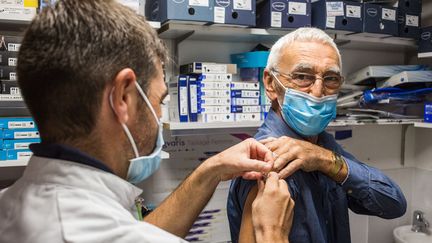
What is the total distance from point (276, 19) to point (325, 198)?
942 millimetres

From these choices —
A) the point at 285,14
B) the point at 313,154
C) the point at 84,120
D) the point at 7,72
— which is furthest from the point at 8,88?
the point at 285,14

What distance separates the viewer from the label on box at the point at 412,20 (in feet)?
6.95

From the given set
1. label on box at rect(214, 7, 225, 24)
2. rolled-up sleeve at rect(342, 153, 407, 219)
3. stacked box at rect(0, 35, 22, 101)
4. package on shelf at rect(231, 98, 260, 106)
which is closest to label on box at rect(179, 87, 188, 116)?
package on shelf at rect(231, 98, 260, 106)

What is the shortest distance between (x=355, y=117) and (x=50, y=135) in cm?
178

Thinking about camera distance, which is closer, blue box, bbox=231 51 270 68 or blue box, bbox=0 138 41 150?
blue box, bbox=0 138 41 150

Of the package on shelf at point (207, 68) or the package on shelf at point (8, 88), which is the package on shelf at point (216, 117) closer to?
the package on shelf at point (207, 68)

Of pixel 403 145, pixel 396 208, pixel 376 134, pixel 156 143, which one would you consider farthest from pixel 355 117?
pixel 156 143

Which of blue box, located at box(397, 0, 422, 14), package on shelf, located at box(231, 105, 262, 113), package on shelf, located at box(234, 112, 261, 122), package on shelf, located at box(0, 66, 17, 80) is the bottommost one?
package on shelf, located at box(234, 112, 261, 122)

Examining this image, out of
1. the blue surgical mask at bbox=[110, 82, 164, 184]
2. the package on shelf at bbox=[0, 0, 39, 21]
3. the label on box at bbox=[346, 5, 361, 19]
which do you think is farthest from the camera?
the label on box at bbox=[346, 5, 361, 19]

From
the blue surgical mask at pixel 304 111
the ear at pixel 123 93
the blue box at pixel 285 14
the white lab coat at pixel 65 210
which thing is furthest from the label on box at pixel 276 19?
the white lab coat at pixel 65 210

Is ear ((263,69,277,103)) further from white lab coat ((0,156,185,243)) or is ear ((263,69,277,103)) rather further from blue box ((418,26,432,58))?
blue box ((418,26,432,58))

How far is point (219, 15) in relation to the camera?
1650 mm

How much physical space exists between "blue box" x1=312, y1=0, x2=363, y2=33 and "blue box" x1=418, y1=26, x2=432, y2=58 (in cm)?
45

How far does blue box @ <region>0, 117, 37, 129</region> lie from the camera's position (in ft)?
4.62
